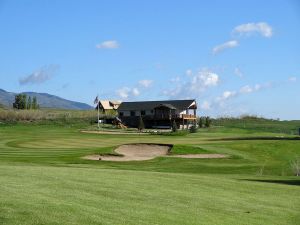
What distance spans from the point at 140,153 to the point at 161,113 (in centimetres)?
6141

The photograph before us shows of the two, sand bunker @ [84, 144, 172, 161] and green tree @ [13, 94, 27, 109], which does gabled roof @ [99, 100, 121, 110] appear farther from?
sand bunker @ [84, 144, 172, 161]

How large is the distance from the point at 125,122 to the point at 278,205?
98.0 m

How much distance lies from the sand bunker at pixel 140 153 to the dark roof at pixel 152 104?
59.4 meters

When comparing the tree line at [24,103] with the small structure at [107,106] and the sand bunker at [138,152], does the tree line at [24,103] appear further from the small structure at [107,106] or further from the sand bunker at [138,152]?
the sand bunker at [138,152]

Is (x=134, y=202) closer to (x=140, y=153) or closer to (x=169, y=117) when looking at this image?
(x=140, y=153)

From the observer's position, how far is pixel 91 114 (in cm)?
13650

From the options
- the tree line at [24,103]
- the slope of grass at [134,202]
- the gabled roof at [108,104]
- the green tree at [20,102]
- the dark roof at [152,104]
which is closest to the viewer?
the slope of grass at [134,202]

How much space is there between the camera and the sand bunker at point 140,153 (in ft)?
143

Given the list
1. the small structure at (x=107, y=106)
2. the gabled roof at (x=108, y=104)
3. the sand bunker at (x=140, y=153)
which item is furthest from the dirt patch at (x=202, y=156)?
the gabled roof at (x=108, y=104)

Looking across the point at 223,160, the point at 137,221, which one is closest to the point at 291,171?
the point at 223,160

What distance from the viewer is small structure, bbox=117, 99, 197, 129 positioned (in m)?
108

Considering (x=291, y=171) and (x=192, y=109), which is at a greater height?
(x=192, y=109)

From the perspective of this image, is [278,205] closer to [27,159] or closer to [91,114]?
[27,159]

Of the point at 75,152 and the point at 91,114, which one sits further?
the point at 91,114
